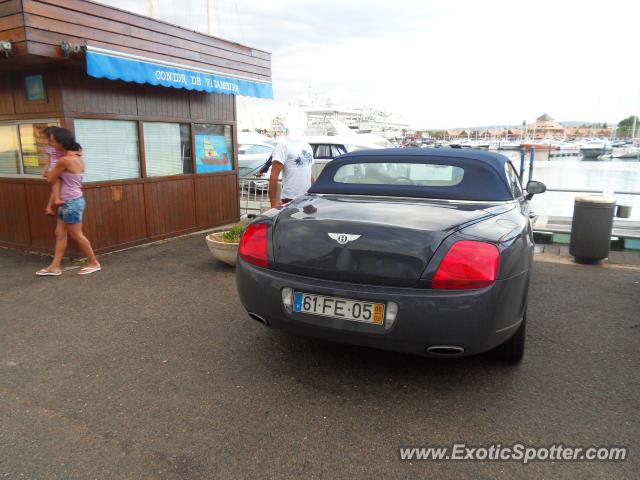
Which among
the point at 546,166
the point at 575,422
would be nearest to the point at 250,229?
the point at 575,422

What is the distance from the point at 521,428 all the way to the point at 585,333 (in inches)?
67.9

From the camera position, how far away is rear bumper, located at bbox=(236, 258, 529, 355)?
246cm

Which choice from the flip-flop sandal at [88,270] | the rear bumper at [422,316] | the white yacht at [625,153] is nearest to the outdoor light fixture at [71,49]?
the flip-flop sandal at [88,270]

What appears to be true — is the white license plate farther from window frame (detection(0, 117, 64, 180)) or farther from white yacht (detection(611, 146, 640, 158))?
white yacht (detection(611, 146, 640, 158))

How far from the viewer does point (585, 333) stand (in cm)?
381

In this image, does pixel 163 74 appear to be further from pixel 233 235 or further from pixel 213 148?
pixel 233 235

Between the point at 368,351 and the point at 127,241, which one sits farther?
the point at 127,241

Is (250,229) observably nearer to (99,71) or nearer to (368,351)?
(368,351)

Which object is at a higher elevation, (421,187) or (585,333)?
(421,187)

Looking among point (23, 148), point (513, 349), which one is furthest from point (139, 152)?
point (513, 349)

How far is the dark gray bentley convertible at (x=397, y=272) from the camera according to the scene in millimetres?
2475

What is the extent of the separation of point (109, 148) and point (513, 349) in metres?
5.78

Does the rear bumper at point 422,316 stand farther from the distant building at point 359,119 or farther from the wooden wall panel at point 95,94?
the distant building at point 359,119

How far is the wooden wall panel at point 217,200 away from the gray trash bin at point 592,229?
19.0 ft
